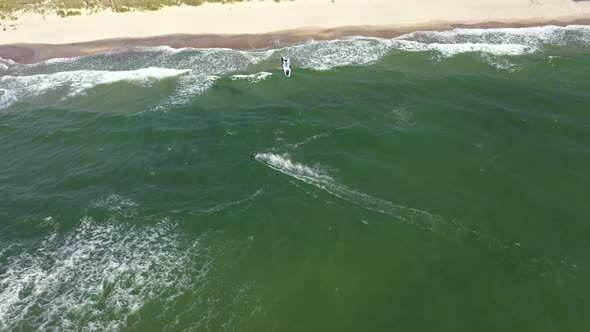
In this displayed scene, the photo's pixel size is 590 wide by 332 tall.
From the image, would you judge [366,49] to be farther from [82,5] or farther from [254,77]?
[82,5]

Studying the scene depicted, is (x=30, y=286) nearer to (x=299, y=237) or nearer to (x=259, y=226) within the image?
(x=259, y=226)

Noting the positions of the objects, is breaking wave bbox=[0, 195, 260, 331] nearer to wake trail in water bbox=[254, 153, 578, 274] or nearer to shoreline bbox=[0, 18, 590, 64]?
wake trail in water bbox=[254, 153, 578, 274]

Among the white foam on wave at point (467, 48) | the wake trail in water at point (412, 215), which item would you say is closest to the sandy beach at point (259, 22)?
the white foam on wave at point (467, 48)

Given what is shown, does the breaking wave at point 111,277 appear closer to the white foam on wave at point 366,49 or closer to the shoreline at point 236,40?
the white foam on wave at point 366,49

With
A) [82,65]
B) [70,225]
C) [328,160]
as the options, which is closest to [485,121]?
[328,160]

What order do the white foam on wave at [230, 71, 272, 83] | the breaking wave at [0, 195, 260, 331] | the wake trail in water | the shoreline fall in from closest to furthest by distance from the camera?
1. the breaking wave at [0, 195, 260, 331]
2. the wake trail in water
3. the white foam on wave at [230, 71, 272, 83]
4. the shoreline

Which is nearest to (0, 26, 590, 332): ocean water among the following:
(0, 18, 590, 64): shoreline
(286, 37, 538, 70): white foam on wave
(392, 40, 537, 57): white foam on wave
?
(392, 40, 537, 57): white foam on wave
